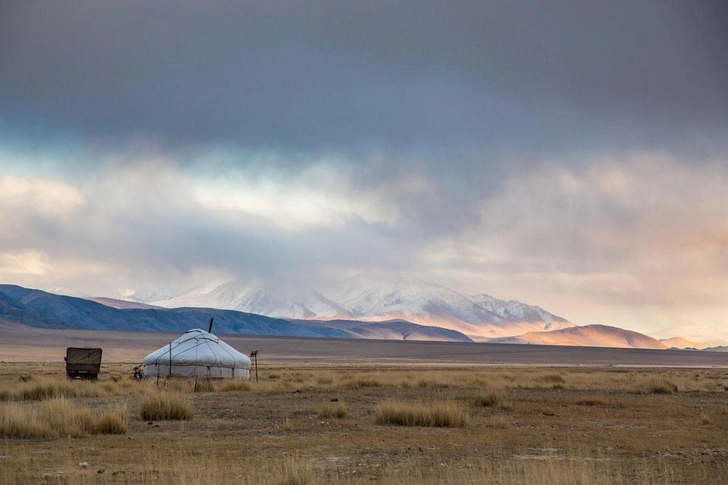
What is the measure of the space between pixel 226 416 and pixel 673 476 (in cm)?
1246

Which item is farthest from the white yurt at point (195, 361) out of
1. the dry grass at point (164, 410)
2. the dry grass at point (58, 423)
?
the dry grass at point (58, 423)

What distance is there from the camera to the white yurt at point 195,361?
138 ft

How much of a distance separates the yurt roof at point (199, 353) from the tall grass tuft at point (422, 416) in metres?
22.2

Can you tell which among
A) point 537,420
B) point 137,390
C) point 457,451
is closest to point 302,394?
point 137,390

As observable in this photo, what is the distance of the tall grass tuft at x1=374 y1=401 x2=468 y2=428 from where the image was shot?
20.6 metres

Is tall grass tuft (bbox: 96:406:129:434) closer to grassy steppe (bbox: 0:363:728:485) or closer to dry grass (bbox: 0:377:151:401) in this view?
grassy steppe (bbox: 0:363:728:485)

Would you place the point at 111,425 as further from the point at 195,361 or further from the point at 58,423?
the point at 195,361

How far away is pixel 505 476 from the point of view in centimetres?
1275

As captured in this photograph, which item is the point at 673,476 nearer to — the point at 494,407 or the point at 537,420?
the point at 537,420

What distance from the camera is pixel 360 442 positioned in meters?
17.2

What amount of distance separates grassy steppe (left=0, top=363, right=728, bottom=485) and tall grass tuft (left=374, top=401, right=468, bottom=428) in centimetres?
3

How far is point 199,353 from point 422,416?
76.6 feet

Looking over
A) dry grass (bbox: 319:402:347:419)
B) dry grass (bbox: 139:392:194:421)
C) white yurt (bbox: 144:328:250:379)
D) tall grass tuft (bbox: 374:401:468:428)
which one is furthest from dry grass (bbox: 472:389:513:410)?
white yurt (bbox: 144:328:250:379)

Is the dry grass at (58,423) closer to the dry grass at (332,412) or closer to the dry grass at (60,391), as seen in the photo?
the dry grass at (332,412)
